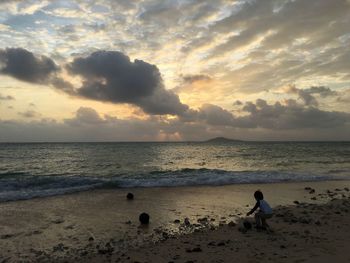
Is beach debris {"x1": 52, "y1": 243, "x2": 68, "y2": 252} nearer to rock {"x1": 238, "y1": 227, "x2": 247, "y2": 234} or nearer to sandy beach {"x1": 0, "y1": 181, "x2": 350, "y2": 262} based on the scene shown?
sandy beach {"x1": 0, "y1": 181, "x2": 350, "y2": 262}

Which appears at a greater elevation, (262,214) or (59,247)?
(262,214)

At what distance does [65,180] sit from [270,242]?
2200cm

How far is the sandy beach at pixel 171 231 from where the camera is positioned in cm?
955

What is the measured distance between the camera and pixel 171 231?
12.2 m

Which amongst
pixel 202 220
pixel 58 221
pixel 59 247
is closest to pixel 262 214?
pixel 202 220

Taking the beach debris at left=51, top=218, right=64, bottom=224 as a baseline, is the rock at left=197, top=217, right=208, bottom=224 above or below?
above

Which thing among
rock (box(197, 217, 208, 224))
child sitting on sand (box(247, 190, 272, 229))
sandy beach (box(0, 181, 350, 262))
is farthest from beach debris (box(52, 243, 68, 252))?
child sitting on sand (box(247, 190, 272, 229))

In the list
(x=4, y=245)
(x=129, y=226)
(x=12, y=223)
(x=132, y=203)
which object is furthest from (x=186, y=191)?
(x=4, y=245)

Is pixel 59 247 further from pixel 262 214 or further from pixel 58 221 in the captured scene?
pixel 262 214

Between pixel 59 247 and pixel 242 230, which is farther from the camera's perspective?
pixel 242 230

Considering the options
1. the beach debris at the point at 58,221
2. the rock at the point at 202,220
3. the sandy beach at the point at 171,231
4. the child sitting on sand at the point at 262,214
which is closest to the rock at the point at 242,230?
the sandy beach at the point at 171,231

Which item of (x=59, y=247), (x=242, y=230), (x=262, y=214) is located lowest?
(x=59, y=247)

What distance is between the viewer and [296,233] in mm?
11398

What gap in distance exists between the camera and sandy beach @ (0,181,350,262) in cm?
955
